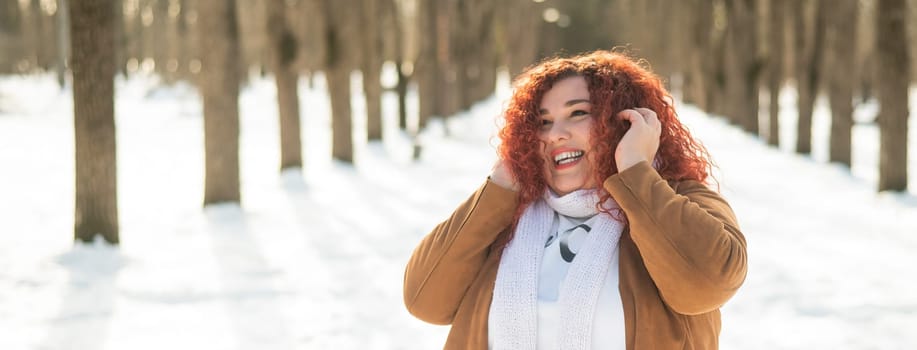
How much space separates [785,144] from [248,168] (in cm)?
1164

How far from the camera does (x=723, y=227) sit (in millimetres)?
2098

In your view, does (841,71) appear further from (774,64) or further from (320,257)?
(320,257)

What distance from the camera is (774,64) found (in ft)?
57.7

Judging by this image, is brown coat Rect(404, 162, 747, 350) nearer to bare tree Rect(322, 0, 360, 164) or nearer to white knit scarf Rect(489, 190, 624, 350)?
white knit scarf Rect(489, 190, 624, 350)

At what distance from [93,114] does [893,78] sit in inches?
314

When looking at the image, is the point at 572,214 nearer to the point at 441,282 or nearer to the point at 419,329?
the point at 441,282

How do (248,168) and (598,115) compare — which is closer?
(598,115)

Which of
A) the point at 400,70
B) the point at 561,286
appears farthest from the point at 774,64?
the point at 561,286

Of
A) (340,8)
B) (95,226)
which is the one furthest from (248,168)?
(95,226)

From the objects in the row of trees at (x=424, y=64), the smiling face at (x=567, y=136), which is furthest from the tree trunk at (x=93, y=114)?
the smiling face at (x=567, y=136)

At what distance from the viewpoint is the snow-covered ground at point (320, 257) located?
5.26 meters

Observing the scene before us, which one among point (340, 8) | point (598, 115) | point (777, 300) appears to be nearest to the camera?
point (598, 115)

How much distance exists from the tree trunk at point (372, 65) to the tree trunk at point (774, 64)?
7.27 m

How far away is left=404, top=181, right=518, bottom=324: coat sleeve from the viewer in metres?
2.32
